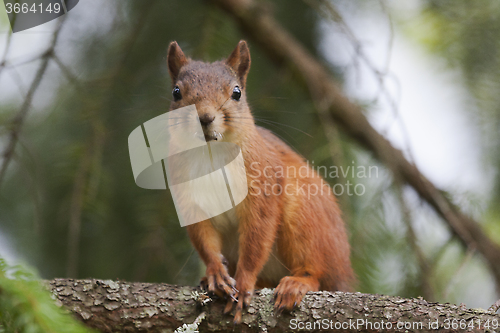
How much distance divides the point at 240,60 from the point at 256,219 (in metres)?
0.54

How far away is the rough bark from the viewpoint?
107 cm

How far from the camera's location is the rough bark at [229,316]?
1068 mm

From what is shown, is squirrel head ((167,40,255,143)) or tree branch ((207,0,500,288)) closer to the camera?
squirrel head ((167,40,255,143))

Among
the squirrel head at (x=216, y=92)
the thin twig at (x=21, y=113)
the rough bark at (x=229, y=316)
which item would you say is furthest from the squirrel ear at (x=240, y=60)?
the rough bark at (x=229, y=316)

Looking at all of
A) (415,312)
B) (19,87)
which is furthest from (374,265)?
(19,87)

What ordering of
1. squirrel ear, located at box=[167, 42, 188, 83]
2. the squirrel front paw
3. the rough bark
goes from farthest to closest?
1. squirrel ear, located at box=[167, 42, 188, 83]
2. the squirrel front paw
3. the rough bark

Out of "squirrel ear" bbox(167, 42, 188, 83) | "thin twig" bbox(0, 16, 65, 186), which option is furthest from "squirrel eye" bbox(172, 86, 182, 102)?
"thin twig" bbox(0, 16, 65, 186)

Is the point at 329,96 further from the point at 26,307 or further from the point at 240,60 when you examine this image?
the point at 26,307

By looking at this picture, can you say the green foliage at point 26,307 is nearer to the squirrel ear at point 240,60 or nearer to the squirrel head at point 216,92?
the squirrel head at point 216,92

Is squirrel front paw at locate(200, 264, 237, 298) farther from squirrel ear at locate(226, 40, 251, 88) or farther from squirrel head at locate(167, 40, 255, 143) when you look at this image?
squirrel ear at locate(226, 40, 251, 88)

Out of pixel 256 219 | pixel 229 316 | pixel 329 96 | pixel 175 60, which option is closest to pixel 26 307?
pixel 229 316

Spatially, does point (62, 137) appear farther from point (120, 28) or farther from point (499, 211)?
point (499, 211)

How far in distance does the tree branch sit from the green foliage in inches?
48.3

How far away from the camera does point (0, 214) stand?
5.25 ft
